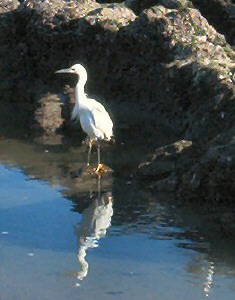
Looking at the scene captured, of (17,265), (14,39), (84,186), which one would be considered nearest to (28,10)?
(14,39)

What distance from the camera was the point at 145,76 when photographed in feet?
55.0

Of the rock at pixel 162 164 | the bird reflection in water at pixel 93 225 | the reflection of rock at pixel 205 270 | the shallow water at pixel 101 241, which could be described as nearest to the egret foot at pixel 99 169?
the shallow water at pixel 101 241

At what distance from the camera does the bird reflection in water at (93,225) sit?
9.04m

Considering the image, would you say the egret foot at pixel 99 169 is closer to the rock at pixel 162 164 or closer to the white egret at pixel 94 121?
the white egret at pixel 94 121

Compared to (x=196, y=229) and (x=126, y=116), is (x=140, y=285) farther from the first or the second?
(x=126, y=116)

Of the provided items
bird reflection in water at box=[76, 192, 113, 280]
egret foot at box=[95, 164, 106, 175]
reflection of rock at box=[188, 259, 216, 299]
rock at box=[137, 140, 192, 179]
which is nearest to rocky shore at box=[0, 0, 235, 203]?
rock at box=[137, 140, 192, 179]

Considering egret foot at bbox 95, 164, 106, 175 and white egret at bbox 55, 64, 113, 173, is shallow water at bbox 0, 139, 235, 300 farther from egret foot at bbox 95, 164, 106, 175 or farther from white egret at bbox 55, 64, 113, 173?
white egret at bbox 55, 64, 113, 173

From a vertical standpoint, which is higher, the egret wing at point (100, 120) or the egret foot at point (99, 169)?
the egret wing at point (100, 120)

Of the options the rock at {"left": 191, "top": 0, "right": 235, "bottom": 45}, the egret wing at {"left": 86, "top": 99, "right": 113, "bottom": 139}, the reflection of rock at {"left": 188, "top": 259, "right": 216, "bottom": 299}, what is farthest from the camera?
the rock at {"left": 191, "top": 0, "right": 235, "bottom": 45}

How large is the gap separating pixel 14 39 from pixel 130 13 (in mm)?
3125

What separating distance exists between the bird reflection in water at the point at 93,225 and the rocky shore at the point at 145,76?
0.86 meters

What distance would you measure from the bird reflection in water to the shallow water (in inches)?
0.5

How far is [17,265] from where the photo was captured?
28.9 feet

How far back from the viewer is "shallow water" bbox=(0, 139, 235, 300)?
8203 mm
